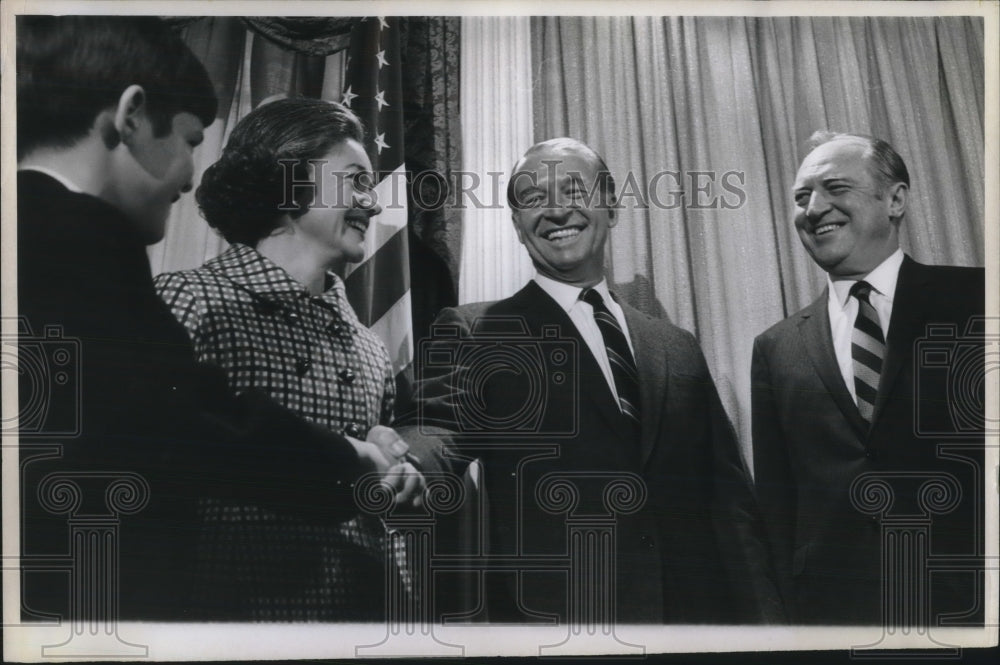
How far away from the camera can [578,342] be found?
15.3ft

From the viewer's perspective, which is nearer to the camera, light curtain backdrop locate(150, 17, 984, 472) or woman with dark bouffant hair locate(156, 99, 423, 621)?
woman with dark bouffant hair locate(156, 99, 423, 621)

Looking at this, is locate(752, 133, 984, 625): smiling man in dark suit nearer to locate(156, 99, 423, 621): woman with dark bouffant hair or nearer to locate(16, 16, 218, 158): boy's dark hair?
locate(156, 99, 423, 621): woman with dark bouffant hair

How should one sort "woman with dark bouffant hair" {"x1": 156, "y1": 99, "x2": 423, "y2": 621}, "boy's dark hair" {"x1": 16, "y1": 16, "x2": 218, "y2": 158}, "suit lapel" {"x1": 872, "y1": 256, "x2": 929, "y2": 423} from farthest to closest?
1. "suit lapel" {"x1": 872, "y1": 256, "x2": 929, "y2": 423}
2. "boy's dark hair" {"x1": 16, "y1": 16, "x2": 218, "y2": 158}
3. "woman with dark bouffant hair" {"x1": 156, "y1": 99, "x2": 423, "y2": 621}

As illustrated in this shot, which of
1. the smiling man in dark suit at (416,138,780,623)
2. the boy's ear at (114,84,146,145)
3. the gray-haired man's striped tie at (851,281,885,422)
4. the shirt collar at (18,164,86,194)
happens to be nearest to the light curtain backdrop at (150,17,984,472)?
Result: the smiling man in dark suit at (416,138,780,623)

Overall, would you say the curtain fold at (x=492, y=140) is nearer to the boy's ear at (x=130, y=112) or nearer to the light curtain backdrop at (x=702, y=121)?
the light curtain backdrop at (x=702, y=121)

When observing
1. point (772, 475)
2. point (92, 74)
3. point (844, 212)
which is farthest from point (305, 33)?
point (772, 475)

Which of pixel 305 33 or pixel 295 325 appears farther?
pixel 305 33

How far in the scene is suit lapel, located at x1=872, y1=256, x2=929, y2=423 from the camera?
4707 millimetres

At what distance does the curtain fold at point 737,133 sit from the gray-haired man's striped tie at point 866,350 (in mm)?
204

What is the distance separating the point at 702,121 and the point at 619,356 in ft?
3.73

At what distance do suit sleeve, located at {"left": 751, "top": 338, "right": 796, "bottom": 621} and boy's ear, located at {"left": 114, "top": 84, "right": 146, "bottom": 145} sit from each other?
2.92m

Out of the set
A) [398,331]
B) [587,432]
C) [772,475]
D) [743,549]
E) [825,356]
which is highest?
[398,331]
